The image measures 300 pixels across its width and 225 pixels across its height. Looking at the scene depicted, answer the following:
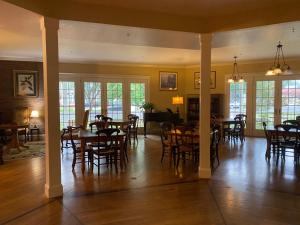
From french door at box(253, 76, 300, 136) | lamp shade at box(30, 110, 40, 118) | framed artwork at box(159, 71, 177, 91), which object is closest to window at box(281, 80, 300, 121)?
french door at box(253, 76, 300, 136)

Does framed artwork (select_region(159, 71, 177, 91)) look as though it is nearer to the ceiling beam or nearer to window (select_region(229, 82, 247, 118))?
window (select_region(229, 82, 247, 118))

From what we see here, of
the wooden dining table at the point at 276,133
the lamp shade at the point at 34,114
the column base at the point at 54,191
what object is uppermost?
the lamp shade at the point at 34,114

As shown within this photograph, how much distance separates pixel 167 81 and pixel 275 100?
4288 millimetres

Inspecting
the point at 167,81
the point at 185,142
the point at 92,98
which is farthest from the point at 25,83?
the point at 185,142

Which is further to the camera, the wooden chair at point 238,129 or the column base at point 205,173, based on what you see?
the wooden chair at point 238,129

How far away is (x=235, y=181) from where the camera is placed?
16.2 ft

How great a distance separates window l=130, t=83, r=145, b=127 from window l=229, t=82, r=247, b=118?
354 cm

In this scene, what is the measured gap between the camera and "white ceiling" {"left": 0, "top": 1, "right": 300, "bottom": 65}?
4.35 m

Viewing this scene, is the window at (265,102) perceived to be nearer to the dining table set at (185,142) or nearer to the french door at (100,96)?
the french door at (100,96)

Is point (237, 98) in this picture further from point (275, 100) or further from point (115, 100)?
point (115, 100)

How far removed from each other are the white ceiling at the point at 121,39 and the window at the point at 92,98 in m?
1.35

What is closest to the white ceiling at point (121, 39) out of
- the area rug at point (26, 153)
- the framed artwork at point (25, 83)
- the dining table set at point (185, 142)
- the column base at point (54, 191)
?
the framed artwork at point (25, 83)

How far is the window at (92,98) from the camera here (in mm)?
10531

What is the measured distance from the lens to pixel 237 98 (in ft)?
35.2
